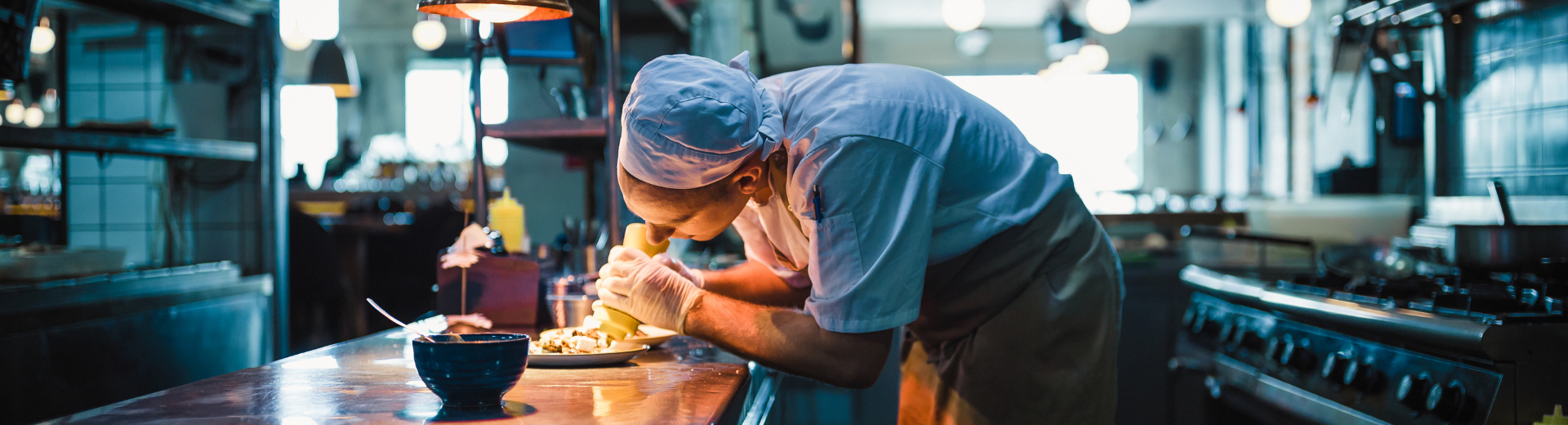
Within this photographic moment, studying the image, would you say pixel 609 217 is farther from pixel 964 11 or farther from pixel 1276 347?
pixel 964 11

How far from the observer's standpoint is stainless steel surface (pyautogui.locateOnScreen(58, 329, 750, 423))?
0.97 m

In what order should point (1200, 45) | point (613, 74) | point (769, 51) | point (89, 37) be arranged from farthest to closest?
point (1200, 45), point (769, 51), point (89, 37), point (613, 74)

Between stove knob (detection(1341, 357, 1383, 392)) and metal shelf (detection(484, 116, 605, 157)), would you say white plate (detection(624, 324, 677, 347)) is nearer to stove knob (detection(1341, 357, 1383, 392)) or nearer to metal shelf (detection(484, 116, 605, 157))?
metal shelf (detection(484, 116, 605, 157))

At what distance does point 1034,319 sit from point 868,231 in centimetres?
38

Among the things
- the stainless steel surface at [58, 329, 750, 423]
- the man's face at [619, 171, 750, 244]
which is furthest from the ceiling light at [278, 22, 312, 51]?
the man's face at [619, 171, 750, 244]

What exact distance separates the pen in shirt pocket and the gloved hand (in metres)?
0.24

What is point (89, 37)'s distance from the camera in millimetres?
3246

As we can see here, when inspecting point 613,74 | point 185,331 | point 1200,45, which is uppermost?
point 1200,45

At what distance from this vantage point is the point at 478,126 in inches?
83.7

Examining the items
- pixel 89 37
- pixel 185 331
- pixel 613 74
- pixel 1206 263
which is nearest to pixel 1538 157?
pixel 1206 263

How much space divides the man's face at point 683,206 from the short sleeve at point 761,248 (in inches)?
9.9

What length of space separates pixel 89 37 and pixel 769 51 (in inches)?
96.8

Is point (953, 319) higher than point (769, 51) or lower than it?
lower

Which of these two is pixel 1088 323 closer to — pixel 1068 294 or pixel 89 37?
pixel 1068 294
